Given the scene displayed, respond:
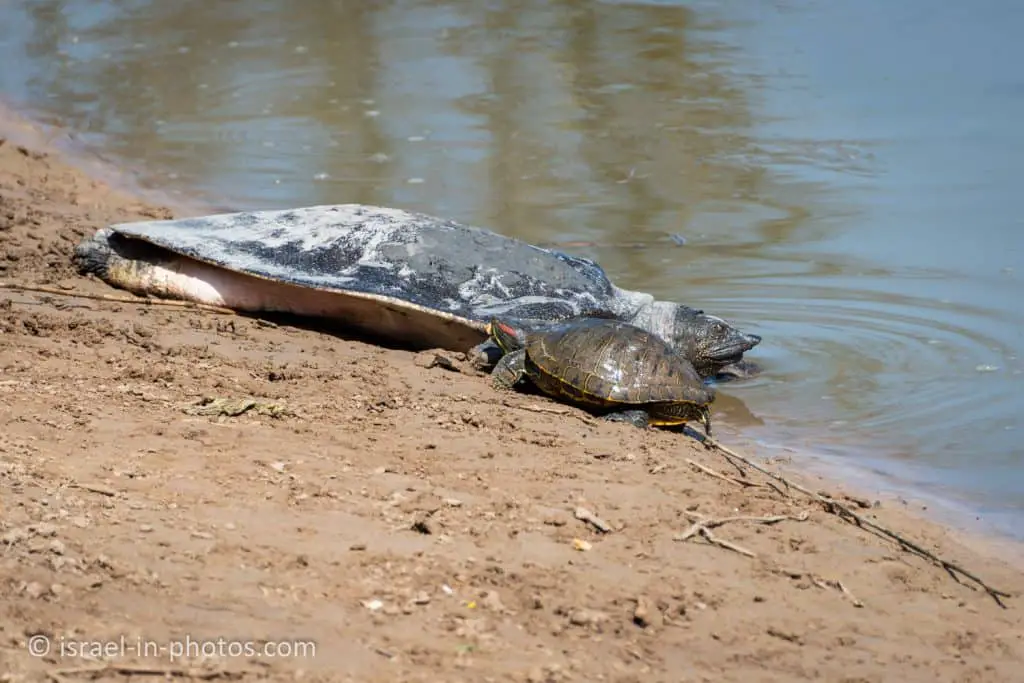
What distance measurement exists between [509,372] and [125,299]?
1.94 m

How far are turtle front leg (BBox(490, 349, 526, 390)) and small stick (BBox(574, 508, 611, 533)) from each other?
1.57 m

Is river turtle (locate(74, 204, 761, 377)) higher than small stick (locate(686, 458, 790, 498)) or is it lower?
higher

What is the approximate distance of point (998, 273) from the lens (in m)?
7.35

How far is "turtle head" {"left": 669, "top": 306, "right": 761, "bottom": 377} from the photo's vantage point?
6031mm

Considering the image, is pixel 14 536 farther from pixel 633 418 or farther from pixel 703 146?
pixel 703 146

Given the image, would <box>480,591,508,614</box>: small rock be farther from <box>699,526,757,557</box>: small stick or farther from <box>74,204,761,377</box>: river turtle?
<box>74,204,761,377</box>: river turtle

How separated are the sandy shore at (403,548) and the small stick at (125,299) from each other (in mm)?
638

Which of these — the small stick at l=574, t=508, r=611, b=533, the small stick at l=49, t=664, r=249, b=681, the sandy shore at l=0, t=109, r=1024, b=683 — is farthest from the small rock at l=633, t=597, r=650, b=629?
the small stick at l=49, t=664, r=249, b=681

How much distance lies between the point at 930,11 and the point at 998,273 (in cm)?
683

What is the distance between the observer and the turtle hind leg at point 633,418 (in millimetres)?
5227

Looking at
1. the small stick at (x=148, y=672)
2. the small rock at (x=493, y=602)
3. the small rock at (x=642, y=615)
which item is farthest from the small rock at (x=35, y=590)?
the small rock at (x=642, y=615)

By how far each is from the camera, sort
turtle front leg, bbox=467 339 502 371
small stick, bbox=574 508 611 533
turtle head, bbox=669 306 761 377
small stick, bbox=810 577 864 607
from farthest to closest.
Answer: turtle head, bbox=669 306 761 377
turtle front leg, bbox=467 339 502 371
small stick, bbox=574 508 611 533
small stick, bbox=810 577 864 607

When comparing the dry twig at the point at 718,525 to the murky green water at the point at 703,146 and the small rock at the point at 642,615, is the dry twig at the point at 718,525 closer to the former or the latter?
the small rock at the point at 642,615

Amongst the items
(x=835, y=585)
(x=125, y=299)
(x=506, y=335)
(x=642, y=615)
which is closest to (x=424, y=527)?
(x=642, y=615)
